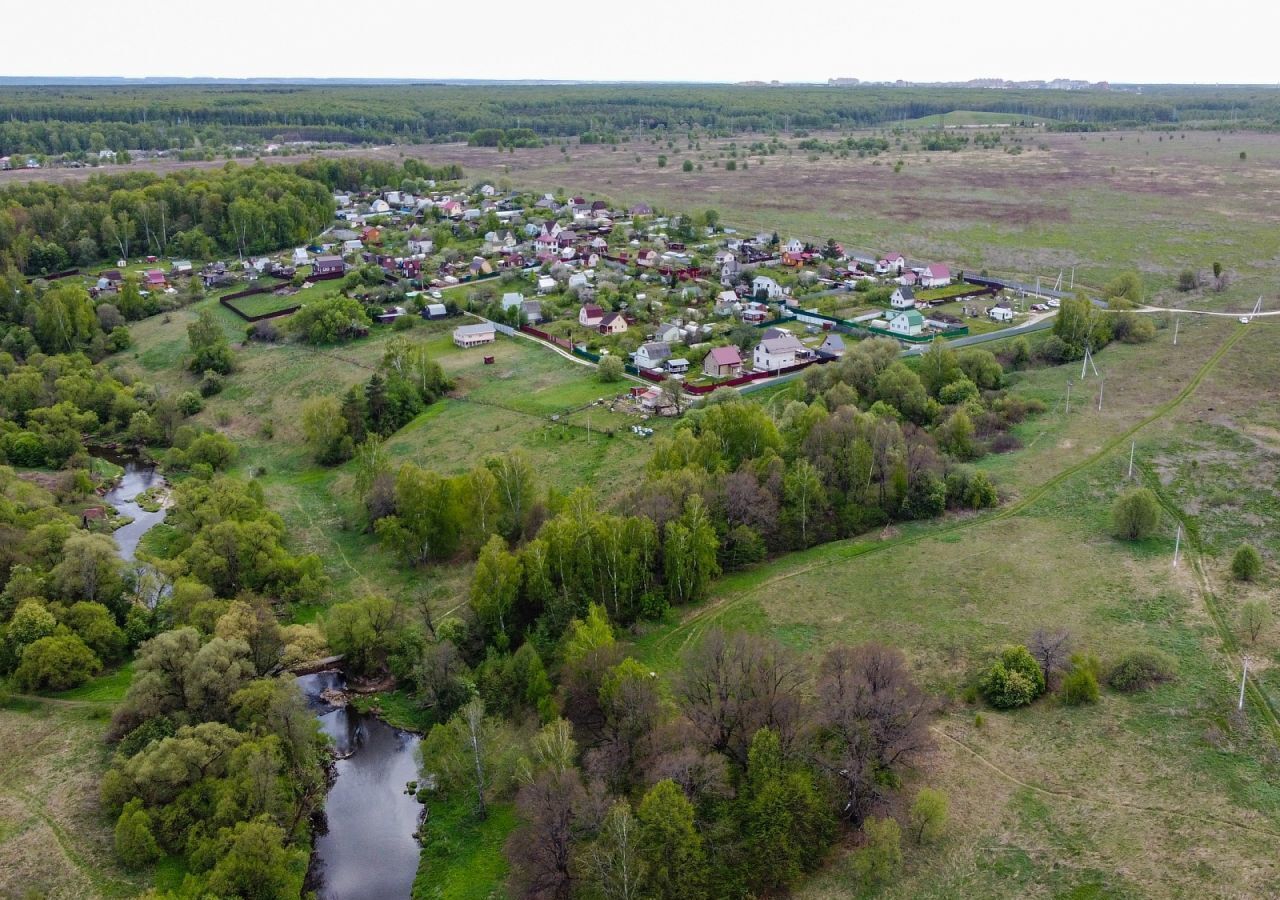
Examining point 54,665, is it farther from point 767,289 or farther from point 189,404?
point 767,289

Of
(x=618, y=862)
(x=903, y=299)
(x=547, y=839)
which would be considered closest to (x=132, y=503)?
(x=547, y=839)

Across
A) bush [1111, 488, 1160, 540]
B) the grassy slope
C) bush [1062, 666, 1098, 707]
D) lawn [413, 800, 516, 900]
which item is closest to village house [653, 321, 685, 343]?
the grassy slope

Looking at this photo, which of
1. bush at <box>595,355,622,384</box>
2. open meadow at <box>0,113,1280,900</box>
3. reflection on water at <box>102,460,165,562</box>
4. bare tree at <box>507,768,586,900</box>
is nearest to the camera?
bare tree at <box>507,768,586,900</box>

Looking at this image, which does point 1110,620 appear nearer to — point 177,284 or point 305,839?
point 305,839

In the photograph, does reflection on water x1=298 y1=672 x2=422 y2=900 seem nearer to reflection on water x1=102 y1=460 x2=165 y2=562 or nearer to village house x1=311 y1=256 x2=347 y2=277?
reflection on water x1=102 y1=460 x2=165 y2=562

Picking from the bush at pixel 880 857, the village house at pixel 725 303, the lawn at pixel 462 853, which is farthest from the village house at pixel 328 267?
the bush at pixel 880 857

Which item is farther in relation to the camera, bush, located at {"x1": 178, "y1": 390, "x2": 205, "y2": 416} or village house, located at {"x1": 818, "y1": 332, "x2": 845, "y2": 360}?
village house, located at {"x1": 818, "y1": 332, "x2": 845, "y2": 360}

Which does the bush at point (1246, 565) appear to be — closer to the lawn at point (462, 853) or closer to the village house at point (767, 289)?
the lawn at point (462, 853)
